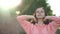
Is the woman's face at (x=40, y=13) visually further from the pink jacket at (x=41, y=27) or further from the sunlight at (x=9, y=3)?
the sunlight at (x=9, y=3)

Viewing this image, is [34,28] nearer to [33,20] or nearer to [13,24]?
[33,20]

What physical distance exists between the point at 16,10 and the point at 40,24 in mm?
211

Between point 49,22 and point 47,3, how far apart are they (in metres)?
0.15

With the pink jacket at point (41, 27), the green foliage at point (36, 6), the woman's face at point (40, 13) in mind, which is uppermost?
the green foliage at point (36, 6)

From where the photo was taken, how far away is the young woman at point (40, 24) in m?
0.84

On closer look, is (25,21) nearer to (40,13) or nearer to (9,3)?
(40,13)

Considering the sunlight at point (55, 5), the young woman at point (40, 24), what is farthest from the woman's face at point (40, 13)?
the sunlight at point (55, 5)

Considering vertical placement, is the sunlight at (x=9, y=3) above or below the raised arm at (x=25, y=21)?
above

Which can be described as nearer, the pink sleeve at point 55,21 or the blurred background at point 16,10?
the pink sleeve at point 55,21

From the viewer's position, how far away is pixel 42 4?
3.11ft

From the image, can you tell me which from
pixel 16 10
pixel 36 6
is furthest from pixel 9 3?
pixel 36 6

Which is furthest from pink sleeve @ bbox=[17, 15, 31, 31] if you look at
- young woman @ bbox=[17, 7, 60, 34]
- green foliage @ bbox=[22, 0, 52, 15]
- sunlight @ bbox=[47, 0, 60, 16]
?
sunlight @ bbox=[47, 0, 60, 16]

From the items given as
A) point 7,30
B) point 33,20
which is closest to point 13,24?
point 7,30

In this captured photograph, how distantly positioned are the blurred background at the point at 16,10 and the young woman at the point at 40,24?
0.09 m
